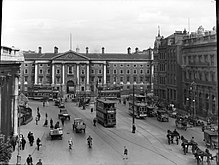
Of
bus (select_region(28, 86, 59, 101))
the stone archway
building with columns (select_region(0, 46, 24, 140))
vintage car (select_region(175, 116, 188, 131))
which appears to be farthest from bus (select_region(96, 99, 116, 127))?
the stone archway

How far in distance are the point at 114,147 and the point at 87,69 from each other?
22.1 metres

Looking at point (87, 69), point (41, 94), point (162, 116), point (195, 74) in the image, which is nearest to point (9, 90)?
point (162, 116)

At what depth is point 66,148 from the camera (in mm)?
9859

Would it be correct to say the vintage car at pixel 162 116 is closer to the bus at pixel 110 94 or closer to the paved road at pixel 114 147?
the paved road at pixel 114 147

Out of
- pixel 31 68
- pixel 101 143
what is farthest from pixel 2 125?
pixel 31 68

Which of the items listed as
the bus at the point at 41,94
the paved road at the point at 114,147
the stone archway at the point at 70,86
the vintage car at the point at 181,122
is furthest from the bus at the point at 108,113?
the stone archway at the point at 70,86

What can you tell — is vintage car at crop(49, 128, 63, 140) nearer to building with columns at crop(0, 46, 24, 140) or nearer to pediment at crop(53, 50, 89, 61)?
building with columns at crop(0, 46, 24, 140)

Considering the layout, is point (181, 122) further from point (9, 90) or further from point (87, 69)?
point (87, 69)

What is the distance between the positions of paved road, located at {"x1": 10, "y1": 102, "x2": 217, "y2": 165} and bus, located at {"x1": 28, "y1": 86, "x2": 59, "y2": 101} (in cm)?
1011

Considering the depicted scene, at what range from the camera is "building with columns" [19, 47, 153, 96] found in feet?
98.7

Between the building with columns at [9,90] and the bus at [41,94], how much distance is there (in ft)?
45.3

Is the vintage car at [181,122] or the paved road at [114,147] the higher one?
the vintage car at [181,122]

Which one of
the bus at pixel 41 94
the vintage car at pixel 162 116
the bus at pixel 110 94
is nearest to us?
the vintage car at pixel 162 116

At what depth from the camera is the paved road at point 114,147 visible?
8.41 m
